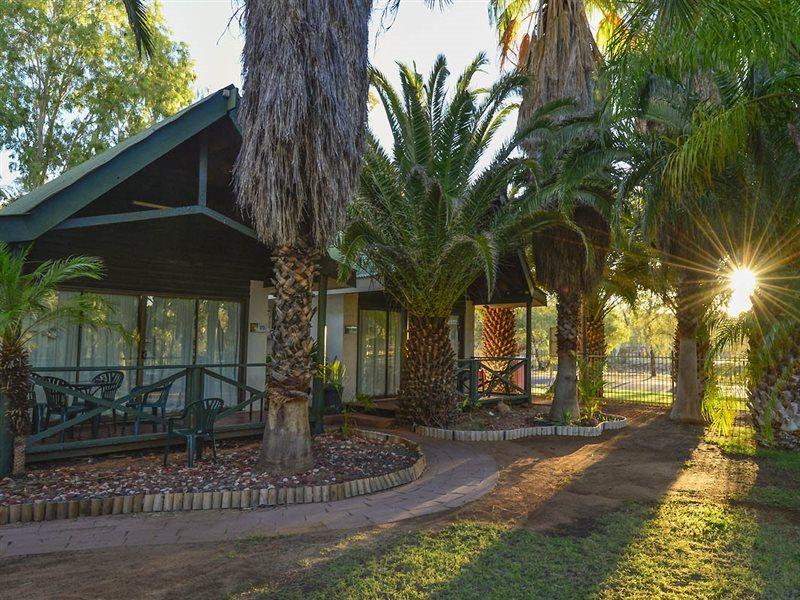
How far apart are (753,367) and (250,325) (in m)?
8.67

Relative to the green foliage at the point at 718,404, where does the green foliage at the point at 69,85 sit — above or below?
above

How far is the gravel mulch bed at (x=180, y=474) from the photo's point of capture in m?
5.87

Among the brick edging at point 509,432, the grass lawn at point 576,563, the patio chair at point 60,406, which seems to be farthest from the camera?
the brick edging at point 509,432

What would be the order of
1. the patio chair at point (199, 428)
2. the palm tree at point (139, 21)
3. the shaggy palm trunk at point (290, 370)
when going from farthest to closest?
the patio chair at point (199, 428), the shaggy palm trunk at point (290, 370), the palm tree at point (139, 21)

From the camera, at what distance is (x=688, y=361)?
12.7m

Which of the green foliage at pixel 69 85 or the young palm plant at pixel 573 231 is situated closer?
the young palm plant at pixel 573 231

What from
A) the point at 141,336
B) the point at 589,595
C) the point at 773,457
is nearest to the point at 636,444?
the point at 773,457

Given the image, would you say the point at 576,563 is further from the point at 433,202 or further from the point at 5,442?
the point at 433,202

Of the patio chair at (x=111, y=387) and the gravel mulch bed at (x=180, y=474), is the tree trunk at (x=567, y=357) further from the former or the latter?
the patio chair at (x=111, y=387)

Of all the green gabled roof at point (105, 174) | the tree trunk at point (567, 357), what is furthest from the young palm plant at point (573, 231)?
the green gabled roof at point (105, 174)

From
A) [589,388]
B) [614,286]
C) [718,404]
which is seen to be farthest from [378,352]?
[718,404]

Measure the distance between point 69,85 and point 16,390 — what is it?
2014 cm

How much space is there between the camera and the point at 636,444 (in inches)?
384

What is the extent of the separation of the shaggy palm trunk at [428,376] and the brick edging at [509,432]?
31 cm
